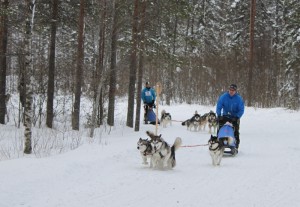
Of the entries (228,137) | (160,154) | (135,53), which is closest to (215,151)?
(160,154)

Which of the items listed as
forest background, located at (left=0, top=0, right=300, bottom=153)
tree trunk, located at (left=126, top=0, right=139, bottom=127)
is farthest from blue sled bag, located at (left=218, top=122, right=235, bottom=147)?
tree trunk, located at (left=126, top=0, right=139, bottom=127)

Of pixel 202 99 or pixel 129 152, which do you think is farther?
pixel 202 99

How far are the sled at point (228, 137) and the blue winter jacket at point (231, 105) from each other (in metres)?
0.75

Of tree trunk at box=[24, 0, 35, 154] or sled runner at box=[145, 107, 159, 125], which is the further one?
sled runner at box=[145, 107, 159, 125]

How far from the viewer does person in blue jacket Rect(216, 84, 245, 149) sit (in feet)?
37.5

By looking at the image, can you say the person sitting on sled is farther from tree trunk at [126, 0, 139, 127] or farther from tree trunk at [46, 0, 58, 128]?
tree trunk at [46, 0, 58, 128]

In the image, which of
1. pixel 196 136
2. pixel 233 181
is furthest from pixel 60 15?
pixel 233 181

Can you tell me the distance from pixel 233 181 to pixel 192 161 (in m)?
2.37

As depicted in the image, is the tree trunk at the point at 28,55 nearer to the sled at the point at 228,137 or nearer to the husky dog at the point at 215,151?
the husky dog at the point at 215,151

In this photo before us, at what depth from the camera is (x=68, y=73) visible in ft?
62.3

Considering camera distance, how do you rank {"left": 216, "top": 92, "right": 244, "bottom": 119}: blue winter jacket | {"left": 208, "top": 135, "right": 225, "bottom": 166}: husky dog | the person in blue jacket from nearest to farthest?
{"left": 208, "top": 135, "right": 225, "bottom": 166}: husky dog < the person in blue jacket < {"left": 216, "top": 92, "right": 244, "bottom": 119}: blue winter jacket

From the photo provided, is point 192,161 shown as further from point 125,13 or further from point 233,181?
point 125,13

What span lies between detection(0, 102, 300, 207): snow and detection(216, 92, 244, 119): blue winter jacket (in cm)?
115

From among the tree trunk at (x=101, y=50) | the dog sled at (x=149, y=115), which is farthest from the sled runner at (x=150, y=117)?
the tree trunk at (x=101, y=50)
